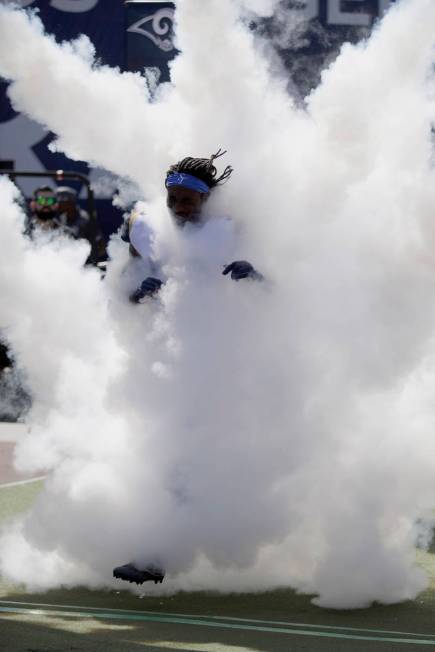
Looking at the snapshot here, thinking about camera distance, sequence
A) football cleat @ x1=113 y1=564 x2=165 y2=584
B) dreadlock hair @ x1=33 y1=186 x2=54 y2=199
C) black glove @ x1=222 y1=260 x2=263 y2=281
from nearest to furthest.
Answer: football cleat @ x1=113 y1=564 x2=165 y2=584 < black glove @ x1=222 y1=260 x2=263 y2=281 < dreadlock hair @ x1=33 y1=186 x2=54 y2=199

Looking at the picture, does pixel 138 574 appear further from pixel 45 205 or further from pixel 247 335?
pixel 45 205

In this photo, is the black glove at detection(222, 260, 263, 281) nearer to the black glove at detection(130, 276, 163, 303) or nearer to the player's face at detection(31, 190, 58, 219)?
the black glove at detection(130, 276, 163, 303)

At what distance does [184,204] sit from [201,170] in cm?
21

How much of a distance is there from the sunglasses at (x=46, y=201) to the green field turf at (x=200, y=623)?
10454 mm

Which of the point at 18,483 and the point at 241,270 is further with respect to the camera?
the point at 18,483

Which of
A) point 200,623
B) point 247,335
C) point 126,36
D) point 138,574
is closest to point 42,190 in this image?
point 126,36

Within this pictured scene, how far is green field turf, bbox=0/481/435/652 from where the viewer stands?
5055 mm

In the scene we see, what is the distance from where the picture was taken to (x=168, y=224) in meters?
6.59

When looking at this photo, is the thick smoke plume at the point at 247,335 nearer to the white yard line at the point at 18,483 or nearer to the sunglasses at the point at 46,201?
the white yard line at the point at 18,483

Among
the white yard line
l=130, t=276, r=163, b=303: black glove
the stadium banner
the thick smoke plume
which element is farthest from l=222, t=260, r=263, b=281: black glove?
the white yard line

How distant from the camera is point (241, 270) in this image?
6.26 m

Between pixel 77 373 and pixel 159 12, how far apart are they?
7493mm

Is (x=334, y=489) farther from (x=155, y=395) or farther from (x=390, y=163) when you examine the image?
(x=390, y=163)

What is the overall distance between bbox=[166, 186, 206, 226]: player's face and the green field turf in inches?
73.3
